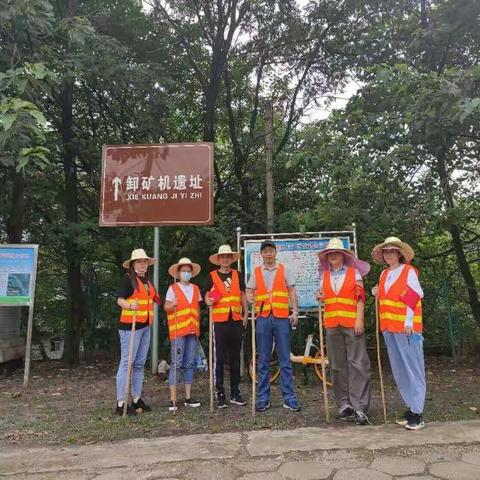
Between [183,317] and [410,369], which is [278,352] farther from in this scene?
[410,369]

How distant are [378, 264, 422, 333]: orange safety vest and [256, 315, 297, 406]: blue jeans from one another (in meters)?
1.09

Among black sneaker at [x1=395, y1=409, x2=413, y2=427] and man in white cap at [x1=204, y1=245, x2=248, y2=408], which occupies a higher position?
man in white cap at [x1=204, y1=245, x2=248, y2=408]

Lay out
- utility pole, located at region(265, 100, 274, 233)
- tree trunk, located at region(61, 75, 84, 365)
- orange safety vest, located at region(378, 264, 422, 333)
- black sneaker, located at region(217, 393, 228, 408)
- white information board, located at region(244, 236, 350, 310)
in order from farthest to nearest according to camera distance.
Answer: tree trunk, located at region(61, 75, 84, 365) → utility pole, located at region(265, 100, 274, 233) → white information board, located at region(244, 236, 350, 310) → black sneaker, located at region(217, 393, 228, 408) → orange safety vest, located at region(378, 264, 422, 333)

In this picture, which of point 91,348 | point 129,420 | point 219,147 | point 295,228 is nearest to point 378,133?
point 295,228

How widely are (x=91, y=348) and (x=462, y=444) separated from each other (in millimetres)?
7666

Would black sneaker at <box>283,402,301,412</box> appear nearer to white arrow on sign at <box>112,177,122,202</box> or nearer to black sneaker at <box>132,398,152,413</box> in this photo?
black sneaker at <box>132,398,152,413</box>

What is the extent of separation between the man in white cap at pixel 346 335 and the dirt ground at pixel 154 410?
11.8 inches

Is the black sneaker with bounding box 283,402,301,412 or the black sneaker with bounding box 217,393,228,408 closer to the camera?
the black sneaker with bounding box 283,402,301,412

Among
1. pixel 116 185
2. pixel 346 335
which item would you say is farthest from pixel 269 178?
pixel 346 335

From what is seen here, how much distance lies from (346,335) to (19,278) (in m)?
5.08

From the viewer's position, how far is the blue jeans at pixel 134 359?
5.53m

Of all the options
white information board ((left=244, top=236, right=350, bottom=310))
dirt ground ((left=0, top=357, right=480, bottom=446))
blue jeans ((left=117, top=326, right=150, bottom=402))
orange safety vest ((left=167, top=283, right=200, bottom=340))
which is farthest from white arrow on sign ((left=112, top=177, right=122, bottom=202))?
blue jeans ((left=117, top=326, right=150, bottom=402))

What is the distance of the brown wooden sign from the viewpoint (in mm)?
7914

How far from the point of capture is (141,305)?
558 centimetres
